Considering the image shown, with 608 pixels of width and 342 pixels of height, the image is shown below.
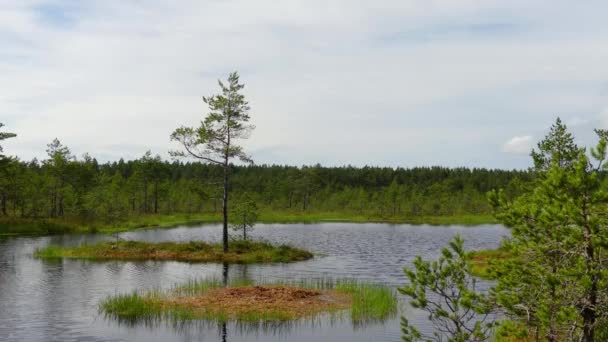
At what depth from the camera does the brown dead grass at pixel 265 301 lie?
92.9 feet

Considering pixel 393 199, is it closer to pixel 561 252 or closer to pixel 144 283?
pixel 144 283

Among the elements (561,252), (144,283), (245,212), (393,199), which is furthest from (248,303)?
(393,199)

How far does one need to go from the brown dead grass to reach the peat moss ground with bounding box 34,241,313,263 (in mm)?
18752

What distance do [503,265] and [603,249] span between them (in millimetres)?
2102

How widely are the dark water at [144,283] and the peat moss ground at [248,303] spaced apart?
1116 mm

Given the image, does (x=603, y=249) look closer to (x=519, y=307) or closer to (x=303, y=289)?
(x=519, y=307)

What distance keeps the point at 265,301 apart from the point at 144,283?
1189cm

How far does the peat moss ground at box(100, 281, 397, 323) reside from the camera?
27484 mm

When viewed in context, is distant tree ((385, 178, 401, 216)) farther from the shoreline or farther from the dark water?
the dark water

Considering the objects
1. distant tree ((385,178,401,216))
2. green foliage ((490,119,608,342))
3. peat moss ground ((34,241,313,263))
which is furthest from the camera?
distant tree ((385,178,401,216))

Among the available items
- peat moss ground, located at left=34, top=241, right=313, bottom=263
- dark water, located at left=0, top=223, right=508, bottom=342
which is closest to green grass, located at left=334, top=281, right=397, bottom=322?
dark water, located at left=0, top=223, right=508, bottom=342

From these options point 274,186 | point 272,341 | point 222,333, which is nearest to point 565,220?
point 272,341

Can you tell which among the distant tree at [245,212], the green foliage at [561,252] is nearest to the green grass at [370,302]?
the green foliage at [561,252]

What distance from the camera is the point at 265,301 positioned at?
30.2 meters
